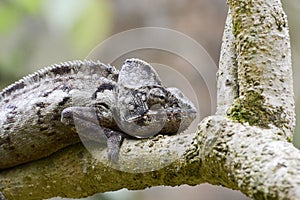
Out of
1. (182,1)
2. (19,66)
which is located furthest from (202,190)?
(19,66)

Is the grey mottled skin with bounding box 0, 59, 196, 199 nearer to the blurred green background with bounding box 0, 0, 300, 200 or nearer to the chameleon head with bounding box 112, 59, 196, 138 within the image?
the chameleon head with bounding box 112, 59, 196, 138

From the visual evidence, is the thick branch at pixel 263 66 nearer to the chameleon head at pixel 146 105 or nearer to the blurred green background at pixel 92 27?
the chameleon head at pixel 146 105

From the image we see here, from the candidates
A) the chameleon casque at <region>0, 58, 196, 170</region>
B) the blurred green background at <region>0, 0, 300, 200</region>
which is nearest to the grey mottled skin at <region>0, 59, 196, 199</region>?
the chameleon casque at <region>0, 58, 196, 170</region>

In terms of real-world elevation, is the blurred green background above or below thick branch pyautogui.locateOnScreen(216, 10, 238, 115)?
above

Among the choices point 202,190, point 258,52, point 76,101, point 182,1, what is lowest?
point 258,52

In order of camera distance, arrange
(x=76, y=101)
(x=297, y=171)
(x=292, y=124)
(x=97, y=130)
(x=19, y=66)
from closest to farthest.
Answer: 1. (x=297, y=171)
2. (x=292, y=124)
3. (x=97, y=130)
4. (x=76, y=101)
5. (x=19, y=66)

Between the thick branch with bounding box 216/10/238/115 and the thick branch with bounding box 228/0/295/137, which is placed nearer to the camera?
the thick branch with bounding box 228/0/295/137

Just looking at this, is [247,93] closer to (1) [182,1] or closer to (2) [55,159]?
(2) [55,159]
